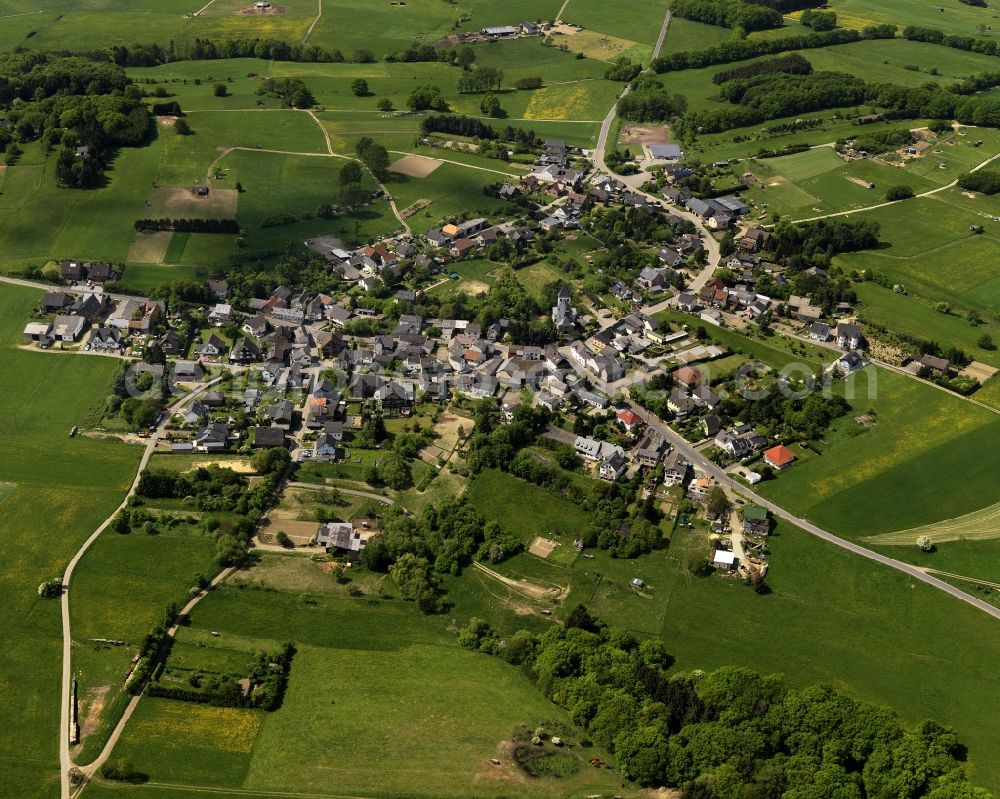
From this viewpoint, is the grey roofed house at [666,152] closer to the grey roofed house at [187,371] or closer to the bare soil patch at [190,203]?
the bare soil patch at [190,203]

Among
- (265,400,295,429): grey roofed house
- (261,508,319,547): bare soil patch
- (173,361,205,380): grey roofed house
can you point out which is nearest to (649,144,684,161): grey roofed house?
(265,400,295,429): grey roofed house

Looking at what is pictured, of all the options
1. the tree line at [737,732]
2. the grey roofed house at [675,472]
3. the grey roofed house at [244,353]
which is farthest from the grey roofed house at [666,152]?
the tree line at [737,732]

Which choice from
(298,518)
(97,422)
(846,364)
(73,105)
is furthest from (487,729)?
(73,105)

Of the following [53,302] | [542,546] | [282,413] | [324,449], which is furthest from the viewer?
[53,302]

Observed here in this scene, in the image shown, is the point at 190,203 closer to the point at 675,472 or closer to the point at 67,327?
the point at 67,327

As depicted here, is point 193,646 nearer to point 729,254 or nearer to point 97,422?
point 97,422

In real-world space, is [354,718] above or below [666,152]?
below

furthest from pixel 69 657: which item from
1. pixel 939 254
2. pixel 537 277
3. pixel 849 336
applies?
pixel 939 254
